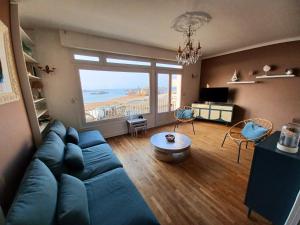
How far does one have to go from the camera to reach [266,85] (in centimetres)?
367

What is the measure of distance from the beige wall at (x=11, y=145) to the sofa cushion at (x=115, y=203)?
0.69m

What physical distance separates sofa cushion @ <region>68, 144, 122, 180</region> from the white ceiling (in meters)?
2.15

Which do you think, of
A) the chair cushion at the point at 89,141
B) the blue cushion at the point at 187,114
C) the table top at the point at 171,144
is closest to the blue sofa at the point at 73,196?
the chair cushion at the point at 89,141

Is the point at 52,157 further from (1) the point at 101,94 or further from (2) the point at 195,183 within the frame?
(1) the point at 101,94

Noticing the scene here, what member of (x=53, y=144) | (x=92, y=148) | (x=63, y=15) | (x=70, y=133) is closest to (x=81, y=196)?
(x=53, y=144)

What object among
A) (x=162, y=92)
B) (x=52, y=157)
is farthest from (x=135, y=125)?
(x=52, y=157)

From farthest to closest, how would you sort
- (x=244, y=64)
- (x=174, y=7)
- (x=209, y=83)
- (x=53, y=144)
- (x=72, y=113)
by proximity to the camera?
(x=209, y=83), (x=244, y=64), (x=72, y=113), (x=174, y=7), (x=53, y=144)

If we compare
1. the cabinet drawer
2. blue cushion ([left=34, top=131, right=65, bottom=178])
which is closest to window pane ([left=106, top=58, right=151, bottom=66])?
blue cushion ([left=34, top=131, right=65, bottom=178])

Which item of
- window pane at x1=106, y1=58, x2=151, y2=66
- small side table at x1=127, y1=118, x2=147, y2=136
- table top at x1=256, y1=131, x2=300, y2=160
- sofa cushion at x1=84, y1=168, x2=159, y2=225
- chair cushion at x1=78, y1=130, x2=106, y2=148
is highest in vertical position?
window pane at x1=106, y1=58, x2=151, y2=66

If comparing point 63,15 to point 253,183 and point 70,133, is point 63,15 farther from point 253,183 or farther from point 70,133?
point 253,183

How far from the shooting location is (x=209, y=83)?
5.12 meters

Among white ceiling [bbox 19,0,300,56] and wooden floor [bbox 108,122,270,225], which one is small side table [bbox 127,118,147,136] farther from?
white ceiling [bbox 19,0,300,56]

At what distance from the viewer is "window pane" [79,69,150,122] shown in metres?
3.24

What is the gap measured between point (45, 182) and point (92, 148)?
1123mm
